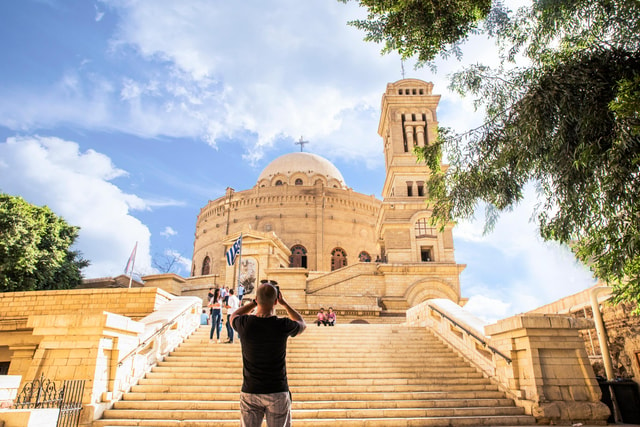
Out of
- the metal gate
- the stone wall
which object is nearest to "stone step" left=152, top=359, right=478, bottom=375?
the metal gate

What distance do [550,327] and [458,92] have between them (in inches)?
203

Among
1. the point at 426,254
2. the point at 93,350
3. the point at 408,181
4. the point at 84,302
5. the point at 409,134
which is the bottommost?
the point at 93,350

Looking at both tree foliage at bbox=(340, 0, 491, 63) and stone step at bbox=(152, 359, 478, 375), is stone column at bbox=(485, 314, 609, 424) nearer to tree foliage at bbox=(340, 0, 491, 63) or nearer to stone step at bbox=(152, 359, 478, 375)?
stone step at bbox=(152, 359, 478, 375)

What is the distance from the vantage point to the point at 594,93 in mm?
6508

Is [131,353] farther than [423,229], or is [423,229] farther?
[423,229]

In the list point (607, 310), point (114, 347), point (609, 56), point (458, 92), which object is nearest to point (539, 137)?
point (609, 56)

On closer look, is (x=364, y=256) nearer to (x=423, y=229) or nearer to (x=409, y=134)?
(x=423, y=229)

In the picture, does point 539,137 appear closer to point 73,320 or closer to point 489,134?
point 489,134

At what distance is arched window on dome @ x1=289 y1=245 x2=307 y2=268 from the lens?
109ft

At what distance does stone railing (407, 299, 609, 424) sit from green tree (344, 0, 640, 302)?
3.96 ft

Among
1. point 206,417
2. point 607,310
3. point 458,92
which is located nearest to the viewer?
point 206,417

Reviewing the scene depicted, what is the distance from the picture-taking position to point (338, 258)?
34438mm

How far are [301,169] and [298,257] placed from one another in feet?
34.9

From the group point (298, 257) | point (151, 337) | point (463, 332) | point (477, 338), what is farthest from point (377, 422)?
point (298, 257)
